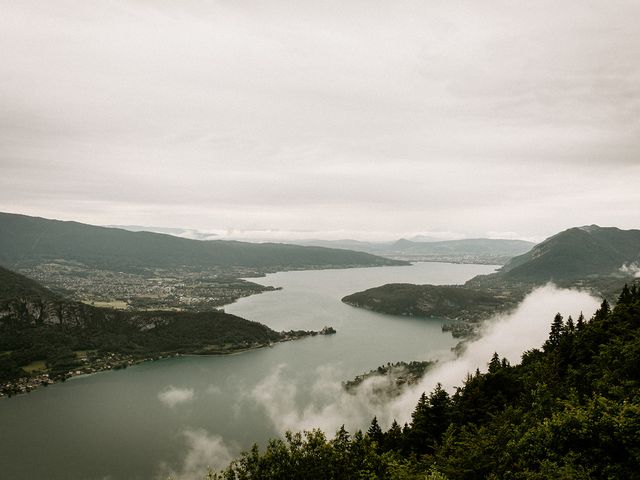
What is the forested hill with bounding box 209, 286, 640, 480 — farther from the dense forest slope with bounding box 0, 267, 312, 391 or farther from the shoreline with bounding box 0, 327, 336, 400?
the dense forest slope with bounding box 0, 267, 312, 391

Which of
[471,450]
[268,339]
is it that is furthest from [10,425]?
[471,450]

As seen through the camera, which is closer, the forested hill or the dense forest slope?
the forested hill

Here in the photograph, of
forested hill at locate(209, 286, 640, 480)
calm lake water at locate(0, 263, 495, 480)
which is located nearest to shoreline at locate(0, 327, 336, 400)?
calm lake water at locate(0, 263, 495, 480)

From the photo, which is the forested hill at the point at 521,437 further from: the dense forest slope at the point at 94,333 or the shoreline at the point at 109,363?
the dense forest slope at the point at 94,333

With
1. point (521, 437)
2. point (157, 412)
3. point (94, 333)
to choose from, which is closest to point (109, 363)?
point (94, 333)

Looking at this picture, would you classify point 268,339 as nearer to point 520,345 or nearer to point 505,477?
point 520,345

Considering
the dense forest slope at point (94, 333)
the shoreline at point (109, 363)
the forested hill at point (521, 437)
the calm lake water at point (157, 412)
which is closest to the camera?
the forested hill at point (521, 437)

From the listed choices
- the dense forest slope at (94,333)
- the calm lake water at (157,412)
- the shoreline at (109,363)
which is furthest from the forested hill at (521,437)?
the dense forest slope at (94,333)
